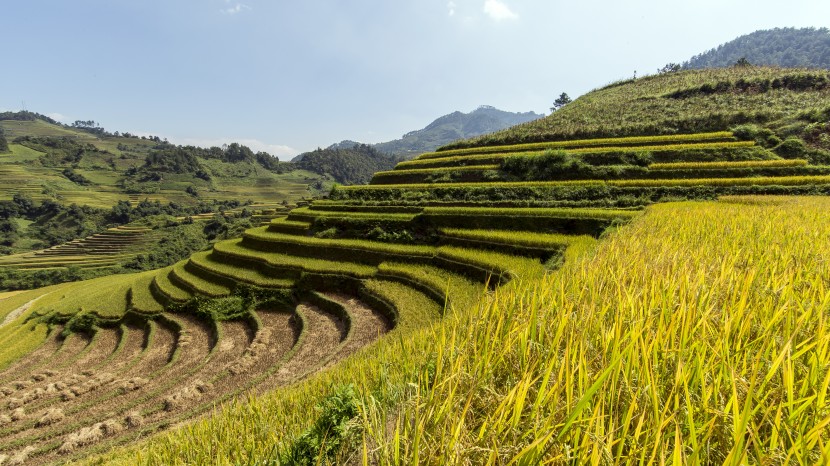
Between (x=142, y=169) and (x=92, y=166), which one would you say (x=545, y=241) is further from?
(x=92, y=166)

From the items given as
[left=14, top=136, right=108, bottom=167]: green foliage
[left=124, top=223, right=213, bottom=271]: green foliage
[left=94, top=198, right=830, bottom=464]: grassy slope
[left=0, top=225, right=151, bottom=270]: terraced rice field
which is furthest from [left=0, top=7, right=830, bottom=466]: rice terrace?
[left=14, top=136, right=108, bottom=167]: green foliage

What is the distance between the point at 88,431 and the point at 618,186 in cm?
2862

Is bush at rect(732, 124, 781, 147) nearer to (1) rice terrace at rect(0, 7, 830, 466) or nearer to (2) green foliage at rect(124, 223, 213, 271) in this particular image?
(1) rice terrace at rect(0, 7, 830, 466)

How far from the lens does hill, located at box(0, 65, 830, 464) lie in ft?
5.18

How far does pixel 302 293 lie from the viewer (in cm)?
1983

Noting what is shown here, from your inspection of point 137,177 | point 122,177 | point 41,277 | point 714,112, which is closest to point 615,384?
point 714,112

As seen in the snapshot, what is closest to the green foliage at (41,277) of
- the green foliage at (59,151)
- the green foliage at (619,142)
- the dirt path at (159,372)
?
the dirt path at (159,372)

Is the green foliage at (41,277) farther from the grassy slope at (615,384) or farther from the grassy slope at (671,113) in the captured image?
the grassy slope at (615,384)

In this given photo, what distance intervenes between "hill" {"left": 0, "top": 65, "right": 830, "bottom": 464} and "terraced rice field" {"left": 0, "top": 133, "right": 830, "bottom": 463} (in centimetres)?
13

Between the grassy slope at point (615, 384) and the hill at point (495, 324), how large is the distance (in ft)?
0.08

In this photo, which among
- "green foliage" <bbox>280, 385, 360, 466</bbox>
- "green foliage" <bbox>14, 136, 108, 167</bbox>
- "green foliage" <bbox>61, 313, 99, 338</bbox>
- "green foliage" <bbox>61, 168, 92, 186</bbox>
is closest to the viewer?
"green foliage" <bbox>280, 385, 360, 466</bbox>

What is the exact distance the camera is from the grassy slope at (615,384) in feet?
4.52

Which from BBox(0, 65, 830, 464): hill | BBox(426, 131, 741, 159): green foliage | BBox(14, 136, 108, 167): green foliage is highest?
BBox(14, 136, 108, 167): green foliage

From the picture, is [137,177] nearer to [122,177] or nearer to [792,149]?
[122,177]
